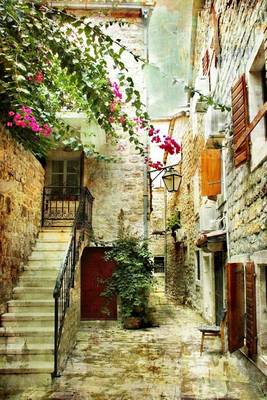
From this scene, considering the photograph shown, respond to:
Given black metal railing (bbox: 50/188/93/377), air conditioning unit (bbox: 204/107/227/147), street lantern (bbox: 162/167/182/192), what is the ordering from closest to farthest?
black metal railing (bbox: 50/188/93/377), air conditioning unit (bbox: 204/107/227/147), street lantern (bbox: 162/167/182/192)

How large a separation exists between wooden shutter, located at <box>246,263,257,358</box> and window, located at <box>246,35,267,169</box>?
4.46 feet

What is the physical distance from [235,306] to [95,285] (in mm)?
5280

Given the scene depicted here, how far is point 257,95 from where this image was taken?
189 inches

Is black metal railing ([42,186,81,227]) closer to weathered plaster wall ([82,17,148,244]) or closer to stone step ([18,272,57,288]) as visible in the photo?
weathered plaster wall ([82,17,148,244])

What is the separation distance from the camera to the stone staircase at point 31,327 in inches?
199

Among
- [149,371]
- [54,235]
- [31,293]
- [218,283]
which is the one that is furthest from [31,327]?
[218,283]

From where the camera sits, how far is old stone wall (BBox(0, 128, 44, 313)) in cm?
600

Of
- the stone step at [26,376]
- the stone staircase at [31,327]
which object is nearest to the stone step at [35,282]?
the stone staircase at [31,327]

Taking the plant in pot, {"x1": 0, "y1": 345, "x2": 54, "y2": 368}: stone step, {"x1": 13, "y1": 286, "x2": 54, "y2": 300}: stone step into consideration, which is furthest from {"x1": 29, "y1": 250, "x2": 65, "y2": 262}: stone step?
{"x1": 0, "y1": 345, "x2": 54, "y2": 368}: stone step

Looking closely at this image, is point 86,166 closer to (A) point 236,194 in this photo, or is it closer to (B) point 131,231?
(B) point 131,231

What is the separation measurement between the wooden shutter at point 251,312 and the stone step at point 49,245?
15.3 feet

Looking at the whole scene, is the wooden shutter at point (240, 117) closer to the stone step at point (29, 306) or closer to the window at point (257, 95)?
the window at point (257, 95)

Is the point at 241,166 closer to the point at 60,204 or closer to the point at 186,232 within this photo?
the point at 60,204

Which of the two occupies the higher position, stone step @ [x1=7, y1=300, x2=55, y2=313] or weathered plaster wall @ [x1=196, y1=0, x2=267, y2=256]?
weathered plaster wall @ [x1=196, y1=0, x2=267, y2=256]
